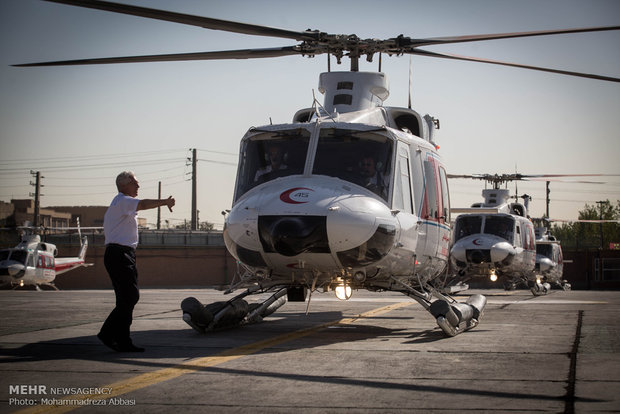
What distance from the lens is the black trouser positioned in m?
8.06

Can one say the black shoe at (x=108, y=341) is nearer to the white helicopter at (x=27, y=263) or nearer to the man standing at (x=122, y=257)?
the man standing at (x=122, y=257)

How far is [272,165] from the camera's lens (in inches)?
410

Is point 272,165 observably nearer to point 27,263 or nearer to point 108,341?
point 108,341

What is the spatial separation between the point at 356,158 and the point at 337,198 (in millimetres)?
1188

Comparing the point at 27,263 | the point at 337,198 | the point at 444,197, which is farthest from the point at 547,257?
the point at 337,198

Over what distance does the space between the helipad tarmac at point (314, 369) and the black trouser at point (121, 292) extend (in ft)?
0.77

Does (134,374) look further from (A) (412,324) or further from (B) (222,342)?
(A) (412,324)

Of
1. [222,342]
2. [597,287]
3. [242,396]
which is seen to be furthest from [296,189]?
[597,287]

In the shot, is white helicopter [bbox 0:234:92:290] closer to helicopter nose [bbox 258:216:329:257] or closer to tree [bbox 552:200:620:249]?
helicopter nose [bbox 258:216:329:257]

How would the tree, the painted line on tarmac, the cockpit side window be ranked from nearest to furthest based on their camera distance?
the painted line on tarmac
the cockpit side window
the tree

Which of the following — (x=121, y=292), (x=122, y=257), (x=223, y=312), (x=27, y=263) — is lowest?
(x=27, y=263)

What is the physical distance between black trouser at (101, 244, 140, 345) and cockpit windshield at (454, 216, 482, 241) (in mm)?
20630

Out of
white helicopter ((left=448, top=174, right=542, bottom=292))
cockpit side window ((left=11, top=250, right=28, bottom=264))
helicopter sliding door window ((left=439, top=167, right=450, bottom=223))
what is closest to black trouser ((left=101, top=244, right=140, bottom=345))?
helicopter sliding door window ((left=439, top=167, right=450, bottom=223))

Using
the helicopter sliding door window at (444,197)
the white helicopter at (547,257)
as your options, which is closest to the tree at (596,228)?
the white helicopter at (547,257)
